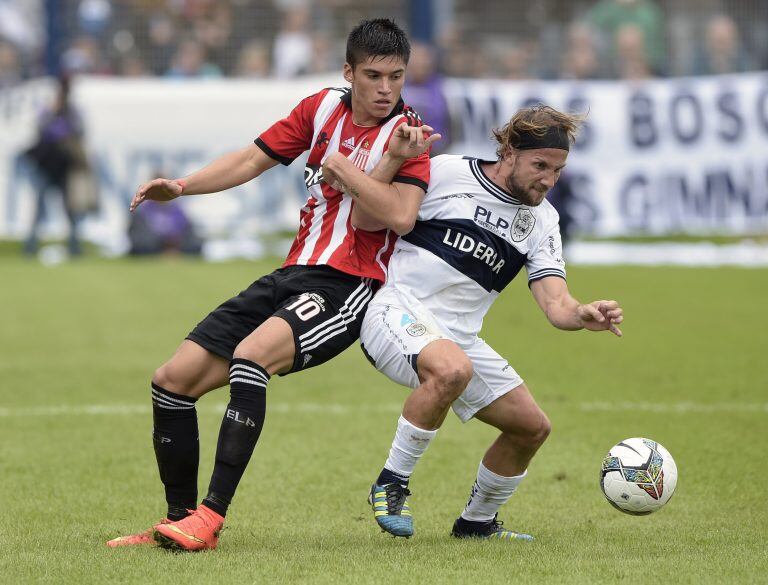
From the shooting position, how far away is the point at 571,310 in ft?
18.1

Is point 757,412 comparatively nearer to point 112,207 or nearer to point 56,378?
point 56,378

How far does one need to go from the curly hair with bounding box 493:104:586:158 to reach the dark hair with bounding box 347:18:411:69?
0.57 m

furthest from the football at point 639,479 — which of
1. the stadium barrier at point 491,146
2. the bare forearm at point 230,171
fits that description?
the stadium barrier at point 491,146

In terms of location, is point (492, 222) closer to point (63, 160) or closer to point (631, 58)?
point (63, 160)

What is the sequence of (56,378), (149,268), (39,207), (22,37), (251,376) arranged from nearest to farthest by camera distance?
(251,376)
(56,378)
(149,268)
(39,207)
(22,37)

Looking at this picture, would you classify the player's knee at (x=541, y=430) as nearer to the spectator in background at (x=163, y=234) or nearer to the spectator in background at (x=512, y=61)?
the spectator in background at (x=163, y=234)

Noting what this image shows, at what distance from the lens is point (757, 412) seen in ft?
29.2

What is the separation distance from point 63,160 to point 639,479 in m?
14.6

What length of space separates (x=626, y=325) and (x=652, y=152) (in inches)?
300

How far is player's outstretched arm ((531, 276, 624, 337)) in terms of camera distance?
5.29m

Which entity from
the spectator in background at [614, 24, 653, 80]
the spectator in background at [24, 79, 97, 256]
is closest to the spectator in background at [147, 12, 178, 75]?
the spectator in background at [24, 79, 97, 256]

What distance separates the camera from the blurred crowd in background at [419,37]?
20.5 meters

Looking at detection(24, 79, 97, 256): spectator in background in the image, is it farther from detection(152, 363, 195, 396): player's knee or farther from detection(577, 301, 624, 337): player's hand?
detection(577, 301, 624, 337): player's hand

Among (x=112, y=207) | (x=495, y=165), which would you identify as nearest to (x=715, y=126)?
(x=112, y=207)
